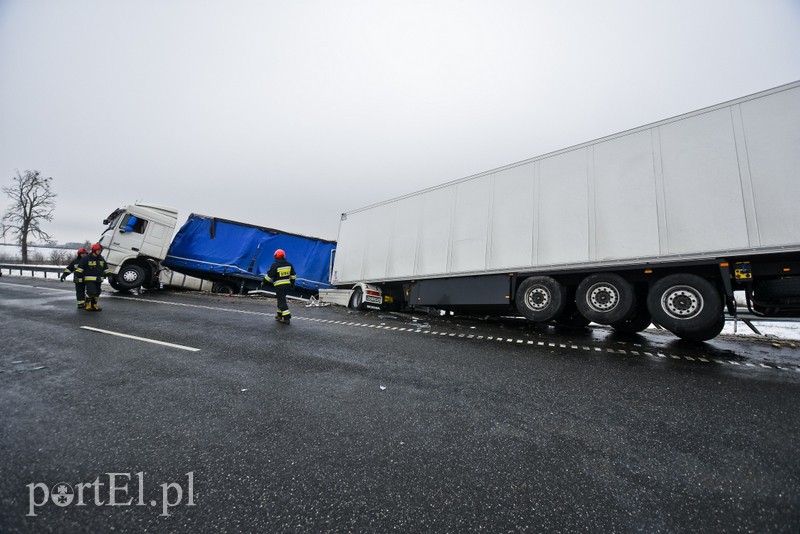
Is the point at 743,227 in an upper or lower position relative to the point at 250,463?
upper

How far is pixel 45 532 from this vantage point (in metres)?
1.27

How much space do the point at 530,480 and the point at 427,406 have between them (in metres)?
1.06

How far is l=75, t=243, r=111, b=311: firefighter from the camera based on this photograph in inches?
286

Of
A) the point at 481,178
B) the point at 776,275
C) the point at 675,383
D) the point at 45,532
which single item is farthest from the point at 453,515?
the point at 481,178

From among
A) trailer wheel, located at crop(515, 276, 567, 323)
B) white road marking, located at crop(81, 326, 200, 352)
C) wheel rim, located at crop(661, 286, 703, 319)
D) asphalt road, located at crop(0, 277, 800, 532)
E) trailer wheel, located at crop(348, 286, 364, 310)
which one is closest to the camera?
asphalt road, located at crop(0, 277, 800, 532)

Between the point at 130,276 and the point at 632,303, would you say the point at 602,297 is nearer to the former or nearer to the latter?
the point at 632,303

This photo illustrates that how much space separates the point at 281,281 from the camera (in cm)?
702

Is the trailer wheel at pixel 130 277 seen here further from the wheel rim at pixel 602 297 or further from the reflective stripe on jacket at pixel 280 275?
the wheel rim at pixel 602 297

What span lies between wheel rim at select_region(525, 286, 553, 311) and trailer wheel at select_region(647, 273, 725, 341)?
1684 millimetres

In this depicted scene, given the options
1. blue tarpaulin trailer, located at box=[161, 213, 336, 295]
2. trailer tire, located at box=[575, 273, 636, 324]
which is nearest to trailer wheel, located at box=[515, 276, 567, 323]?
trailer tire, located at box=[575, 273, 636, 324]

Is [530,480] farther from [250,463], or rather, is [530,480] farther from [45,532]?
[45,532]
